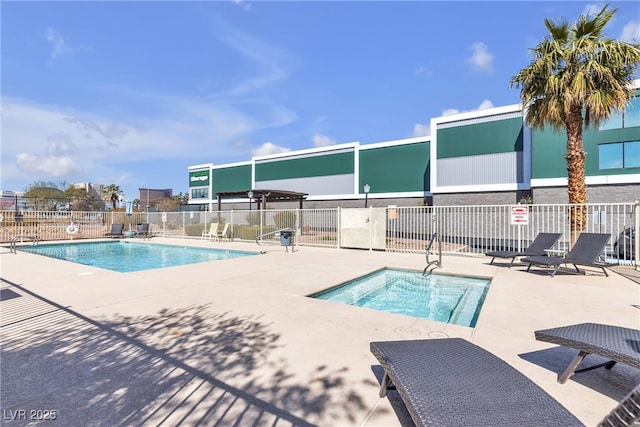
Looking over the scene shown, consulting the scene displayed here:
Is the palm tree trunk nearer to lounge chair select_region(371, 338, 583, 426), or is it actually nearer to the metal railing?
the metal railing

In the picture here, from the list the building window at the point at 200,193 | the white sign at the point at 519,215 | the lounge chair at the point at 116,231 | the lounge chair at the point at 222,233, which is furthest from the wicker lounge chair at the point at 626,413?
the building window at the point at 200,193

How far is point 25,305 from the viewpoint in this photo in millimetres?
4812

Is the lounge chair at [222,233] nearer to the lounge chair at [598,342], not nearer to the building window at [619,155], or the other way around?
the lounge chair at [598,342]

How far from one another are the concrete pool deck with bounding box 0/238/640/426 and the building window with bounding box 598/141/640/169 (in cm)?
1490

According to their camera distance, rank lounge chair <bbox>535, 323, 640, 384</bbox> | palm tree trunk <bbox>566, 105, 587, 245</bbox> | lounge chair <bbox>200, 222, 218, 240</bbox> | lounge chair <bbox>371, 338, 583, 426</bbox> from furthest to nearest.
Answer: lounge chair <bbox>200, 222, 218, 240</bbox> < palm tree trunk <bbox>566, 105, 587, 245</bbox> < lounge chair <bbox>535, 323, 640, 384</bbox> < lounge chair <bbox>371, 338, 583, 426</bbox>

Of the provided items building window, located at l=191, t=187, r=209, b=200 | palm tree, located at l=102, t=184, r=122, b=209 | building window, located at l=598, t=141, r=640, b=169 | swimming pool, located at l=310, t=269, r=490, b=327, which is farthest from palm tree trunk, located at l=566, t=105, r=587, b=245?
palm tree, located at l=102, t=184, r=122, b=209

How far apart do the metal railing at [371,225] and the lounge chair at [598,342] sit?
9129mm

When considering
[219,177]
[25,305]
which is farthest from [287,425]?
[219,177]

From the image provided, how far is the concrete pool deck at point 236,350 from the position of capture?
2.20 m

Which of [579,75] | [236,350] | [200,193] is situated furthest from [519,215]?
[200,193]

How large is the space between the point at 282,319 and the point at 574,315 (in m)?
4.11

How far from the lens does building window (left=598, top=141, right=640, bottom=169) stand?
16.5m

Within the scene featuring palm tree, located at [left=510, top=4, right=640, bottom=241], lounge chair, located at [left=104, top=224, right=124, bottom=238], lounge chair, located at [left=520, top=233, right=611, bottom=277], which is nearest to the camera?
lounge chair, located at [left=520, top=233, right=611, bottom=277]

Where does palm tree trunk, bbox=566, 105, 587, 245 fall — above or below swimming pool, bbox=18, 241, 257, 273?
above
